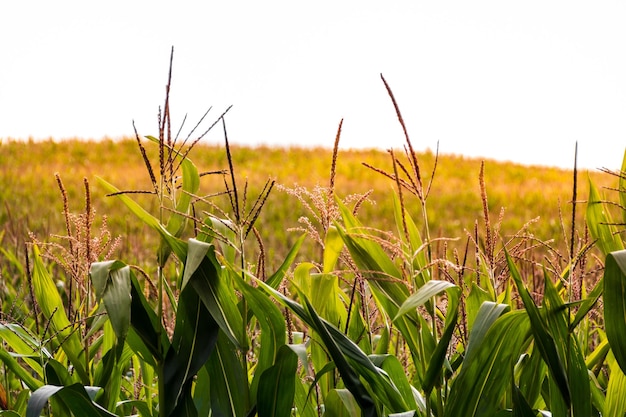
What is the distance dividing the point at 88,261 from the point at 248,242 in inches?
253

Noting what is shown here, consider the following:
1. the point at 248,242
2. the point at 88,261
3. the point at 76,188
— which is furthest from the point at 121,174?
the point at 88,261

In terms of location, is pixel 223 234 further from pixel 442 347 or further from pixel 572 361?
pixel 572 361

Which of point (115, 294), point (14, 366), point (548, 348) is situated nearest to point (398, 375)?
point (548, 348)

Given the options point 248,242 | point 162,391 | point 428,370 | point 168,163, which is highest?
point 168,163

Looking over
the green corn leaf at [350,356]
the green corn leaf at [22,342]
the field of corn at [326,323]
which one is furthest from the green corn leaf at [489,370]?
the green corn leaf at [22,342]

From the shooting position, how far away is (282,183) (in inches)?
483

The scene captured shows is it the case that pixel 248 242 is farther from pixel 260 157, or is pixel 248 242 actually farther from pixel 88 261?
pixel 260 157

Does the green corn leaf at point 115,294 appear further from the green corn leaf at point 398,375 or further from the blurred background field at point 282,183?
the blurred background field at point 282,183

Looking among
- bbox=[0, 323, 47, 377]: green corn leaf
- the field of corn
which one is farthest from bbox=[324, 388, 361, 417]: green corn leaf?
bbox=[0, 323, 47, 377]: green corn leaf

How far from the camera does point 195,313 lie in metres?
1.63

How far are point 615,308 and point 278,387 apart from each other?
0.76 metres

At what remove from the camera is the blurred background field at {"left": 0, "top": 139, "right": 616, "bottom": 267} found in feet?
31.3

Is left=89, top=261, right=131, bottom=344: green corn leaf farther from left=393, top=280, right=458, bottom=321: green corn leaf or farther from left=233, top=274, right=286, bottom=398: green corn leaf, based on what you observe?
left=393, top=280, right=458, bottom=321: green corn leaf

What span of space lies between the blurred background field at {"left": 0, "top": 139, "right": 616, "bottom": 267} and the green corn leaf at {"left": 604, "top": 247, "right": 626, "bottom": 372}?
510 centimetres
